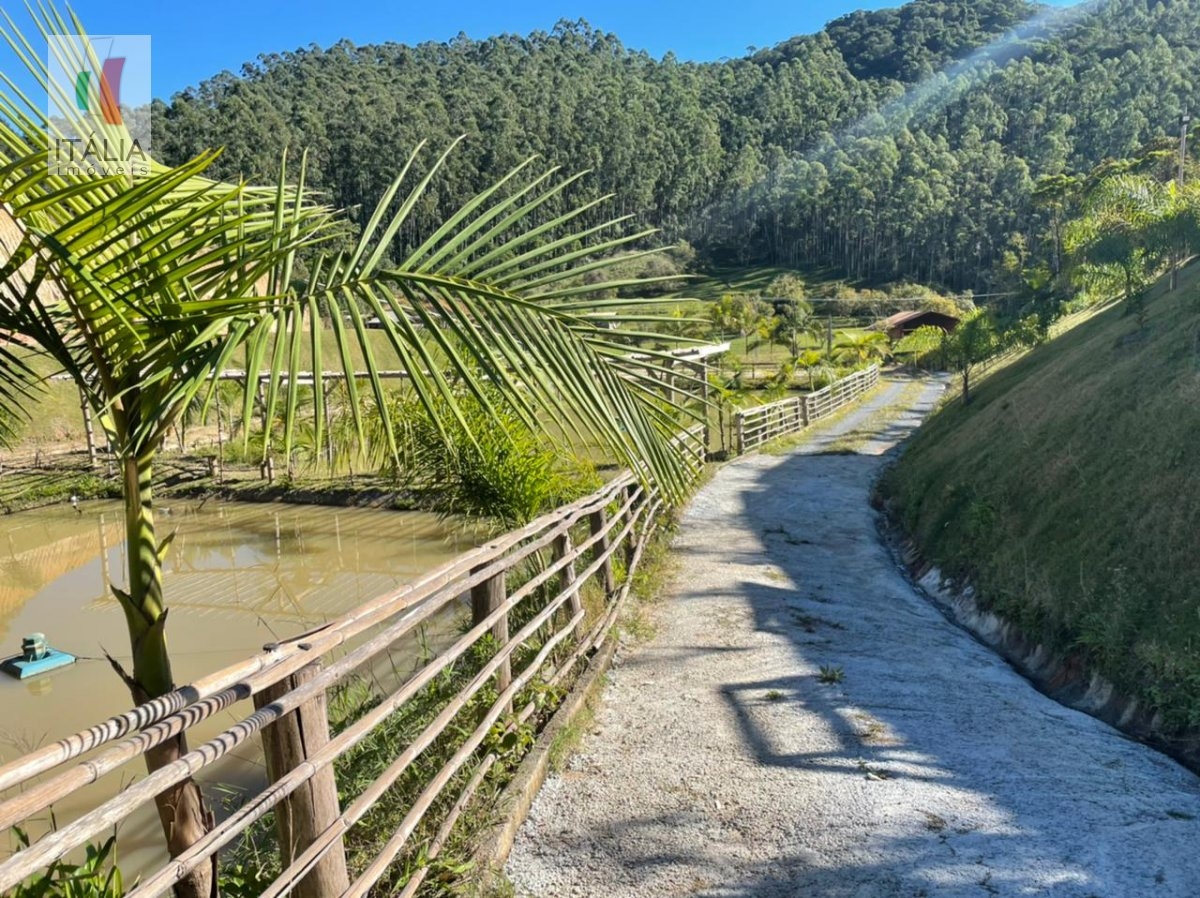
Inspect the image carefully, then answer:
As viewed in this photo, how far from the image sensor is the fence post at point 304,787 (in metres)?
2.23

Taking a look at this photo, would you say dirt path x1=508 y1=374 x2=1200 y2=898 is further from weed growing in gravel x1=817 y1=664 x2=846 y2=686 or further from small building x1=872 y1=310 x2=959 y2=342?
small building x1=872 y1=310 x2=959 y2=342

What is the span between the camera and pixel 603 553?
6.35 m

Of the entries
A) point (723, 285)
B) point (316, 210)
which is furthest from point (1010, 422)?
point (723, 285)

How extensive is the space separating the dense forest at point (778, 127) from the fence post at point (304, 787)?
53.4m

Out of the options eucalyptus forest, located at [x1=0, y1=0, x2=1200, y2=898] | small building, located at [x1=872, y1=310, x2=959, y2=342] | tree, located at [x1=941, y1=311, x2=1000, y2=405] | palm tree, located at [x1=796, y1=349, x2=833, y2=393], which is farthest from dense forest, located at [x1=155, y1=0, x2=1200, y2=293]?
eucalyptus forest, located at [x1=0, y1=0, x2=1200, y2=898]

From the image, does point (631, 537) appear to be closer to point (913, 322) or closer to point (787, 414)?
point (787, 414)

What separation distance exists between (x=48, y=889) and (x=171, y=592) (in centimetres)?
1160

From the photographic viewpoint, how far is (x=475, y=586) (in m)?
3.86

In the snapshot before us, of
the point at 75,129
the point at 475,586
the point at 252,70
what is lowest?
the point at 475,586

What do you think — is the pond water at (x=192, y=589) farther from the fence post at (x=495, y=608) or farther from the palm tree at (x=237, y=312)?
the palm tree at (x=237, y=312)

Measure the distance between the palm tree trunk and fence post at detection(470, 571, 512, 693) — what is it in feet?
6.50

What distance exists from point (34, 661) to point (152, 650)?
27.9ft

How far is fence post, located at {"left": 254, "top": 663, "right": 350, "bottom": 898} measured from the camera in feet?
7.31

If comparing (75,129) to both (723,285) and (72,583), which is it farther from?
(723,285)
